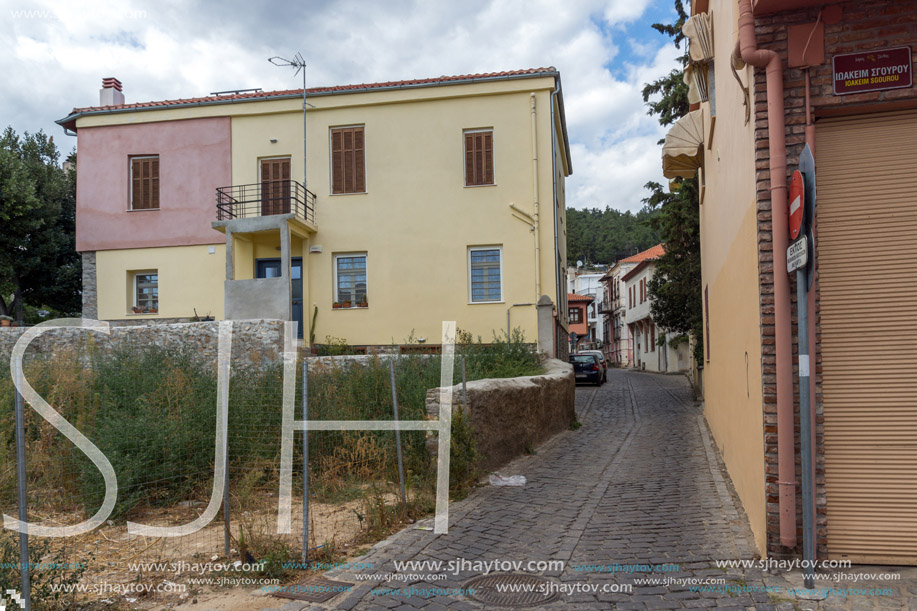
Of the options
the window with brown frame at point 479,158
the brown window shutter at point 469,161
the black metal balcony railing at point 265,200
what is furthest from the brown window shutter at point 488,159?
the black metal balcony railing at point 265,200

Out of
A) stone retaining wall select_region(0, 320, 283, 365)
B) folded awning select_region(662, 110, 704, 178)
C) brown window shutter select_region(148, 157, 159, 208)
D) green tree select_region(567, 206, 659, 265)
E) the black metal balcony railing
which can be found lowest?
stone retaining wall select_region(0, 320, 283, 365)

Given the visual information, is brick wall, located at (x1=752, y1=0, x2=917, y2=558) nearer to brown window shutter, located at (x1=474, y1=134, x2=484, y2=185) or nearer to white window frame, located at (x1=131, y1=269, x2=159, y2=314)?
brown window shutter, located at (x1=474, y1=134, x2=484, y2=185)

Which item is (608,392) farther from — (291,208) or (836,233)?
(836,233)

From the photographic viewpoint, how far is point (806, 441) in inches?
177

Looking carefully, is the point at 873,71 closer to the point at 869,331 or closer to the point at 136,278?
the point at 869,331

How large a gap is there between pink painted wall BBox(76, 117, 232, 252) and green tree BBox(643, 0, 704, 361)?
12.8 m

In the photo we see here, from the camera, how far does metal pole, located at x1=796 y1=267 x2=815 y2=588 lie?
4.42m

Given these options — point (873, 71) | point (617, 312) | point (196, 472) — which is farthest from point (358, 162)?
point (617, 312)

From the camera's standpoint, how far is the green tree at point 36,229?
848 inches

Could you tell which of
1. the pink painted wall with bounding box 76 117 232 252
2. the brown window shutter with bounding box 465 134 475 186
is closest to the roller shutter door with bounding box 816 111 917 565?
the brown window shutter with bounding box 465 134 475 186

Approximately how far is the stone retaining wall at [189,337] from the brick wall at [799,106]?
12.0 meters

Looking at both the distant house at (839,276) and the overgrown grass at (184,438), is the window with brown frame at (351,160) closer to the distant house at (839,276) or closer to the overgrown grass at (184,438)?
the overgrown grass at (184,438)

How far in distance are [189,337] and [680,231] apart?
13.3 m

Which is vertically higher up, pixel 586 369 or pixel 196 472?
pixel 196 472
